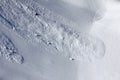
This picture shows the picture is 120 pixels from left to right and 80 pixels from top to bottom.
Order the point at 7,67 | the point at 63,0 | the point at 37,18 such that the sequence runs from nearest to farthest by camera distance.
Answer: the point at 7,67
the point at 37,18
the point at 63,0

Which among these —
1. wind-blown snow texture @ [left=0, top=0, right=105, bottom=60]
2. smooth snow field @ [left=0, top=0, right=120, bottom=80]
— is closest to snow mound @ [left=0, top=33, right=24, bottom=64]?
smooth snow field @ [left=0, top=0, right=120, bottom=80]

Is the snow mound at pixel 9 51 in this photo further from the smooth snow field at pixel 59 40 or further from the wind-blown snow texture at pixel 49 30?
the wind-blown snow texture at pixel 49 30

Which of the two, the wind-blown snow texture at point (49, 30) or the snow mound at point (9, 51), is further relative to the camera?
the wind-blown snow texture at point (49, 30)

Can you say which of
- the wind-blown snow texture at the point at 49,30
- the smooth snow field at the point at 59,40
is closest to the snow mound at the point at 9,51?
the smooth snow field at the point at 59,40

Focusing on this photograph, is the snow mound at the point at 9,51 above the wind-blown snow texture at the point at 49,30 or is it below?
below

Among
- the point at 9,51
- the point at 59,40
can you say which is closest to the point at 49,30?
the point at 59,40

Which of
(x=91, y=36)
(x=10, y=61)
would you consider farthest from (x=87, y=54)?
(x=10, y=61)

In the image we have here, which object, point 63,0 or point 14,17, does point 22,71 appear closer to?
point 14,17
